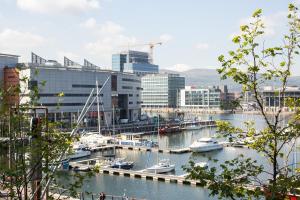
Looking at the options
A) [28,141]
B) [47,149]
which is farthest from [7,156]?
[47,149]

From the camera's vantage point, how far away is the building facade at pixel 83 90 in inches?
3605

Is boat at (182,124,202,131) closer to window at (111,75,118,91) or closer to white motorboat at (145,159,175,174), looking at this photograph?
window at (111,75,118,91)

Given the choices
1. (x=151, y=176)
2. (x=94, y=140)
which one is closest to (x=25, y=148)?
(x=151, y=176)

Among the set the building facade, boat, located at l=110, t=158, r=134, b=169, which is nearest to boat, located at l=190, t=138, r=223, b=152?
boat, located at l=110, t=158, r=134, b=169

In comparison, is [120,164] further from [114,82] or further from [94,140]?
[114,82]

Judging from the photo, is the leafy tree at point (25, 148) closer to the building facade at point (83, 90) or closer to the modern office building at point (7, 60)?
the building facade at point (83, 90)

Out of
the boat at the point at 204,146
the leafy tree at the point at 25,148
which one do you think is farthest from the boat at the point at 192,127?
the leafy tree at the point at 25,148

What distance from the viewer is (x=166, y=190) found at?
125 ft

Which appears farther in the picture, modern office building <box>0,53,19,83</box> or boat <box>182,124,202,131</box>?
boat <box>182,124,202,131</box>

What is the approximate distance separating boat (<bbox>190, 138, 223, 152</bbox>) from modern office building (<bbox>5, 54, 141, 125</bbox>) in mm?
25107

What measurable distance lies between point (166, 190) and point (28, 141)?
27994 mm

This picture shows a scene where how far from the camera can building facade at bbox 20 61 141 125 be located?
3605 inches

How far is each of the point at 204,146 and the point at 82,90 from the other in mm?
42298

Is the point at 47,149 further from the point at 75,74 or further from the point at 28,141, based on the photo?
the point at 75,74
